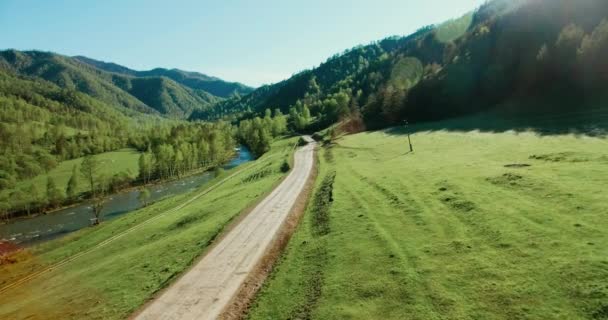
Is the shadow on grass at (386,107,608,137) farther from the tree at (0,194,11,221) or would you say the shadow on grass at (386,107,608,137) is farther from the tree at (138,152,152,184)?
the tree at (0,194,11,221)

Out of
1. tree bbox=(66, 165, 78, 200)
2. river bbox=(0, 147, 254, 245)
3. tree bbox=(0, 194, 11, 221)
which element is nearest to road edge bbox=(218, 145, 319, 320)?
river bbox=(0, 147, 254, 245)

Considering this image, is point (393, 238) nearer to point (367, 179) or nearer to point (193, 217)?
point (367, 179)

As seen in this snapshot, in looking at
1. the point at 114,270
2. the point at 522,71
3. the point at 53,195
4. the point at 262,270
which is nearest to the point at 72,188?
the point at 53,195

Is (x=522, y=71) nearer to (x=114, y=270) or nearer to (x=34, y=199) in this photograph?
(x=114, y=270)

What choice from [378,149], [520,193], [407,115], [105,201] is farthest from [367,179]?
[105,201]

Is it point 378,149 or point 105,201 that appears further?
point 105,201

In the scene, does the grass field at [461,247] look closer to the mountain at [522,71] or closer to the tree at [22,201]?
the mountain at [522,71]
